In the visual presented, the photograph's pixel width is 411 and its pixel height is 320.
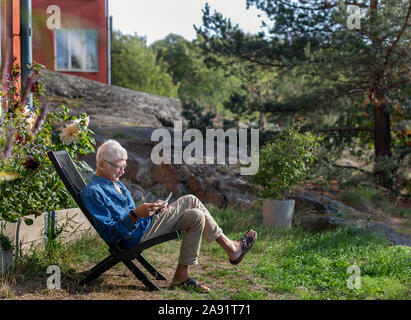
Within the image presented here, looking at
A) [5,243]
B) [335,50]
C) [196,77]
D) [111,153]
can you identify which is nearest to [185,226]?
[111,153]

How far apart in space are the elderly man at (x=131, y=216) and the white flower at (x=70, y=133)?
32.1 inches

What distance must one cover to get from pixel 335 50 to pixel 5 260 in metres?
8.32

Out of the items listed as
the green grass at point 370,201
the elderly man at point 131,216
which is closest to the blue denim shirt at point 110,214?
the elderly man at point 131,216

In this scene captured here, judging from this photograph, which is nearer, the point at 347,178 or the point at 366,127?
the point at 347,178

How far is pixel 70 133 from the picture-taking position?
4434 mm

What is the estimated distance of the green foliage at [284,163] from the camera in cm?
660

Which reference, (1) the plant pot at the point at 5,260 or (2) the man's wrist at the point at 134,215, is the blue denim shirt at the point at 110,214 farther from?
(1) the plant pot at the point at 5,260

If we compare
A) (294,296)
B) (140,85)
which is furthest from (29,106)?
(140,85)

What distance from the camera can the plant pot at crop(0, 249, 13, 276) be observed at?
11.8ft

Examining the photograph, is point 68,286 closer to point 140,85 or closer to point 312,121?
point 312,121

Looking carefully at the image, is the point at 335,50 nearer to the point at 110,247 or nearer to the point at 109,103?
the point at 109,103

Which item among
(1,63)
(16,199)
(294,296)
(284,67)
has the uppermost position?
(284,67)

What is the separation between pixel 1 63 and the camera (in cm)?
112
